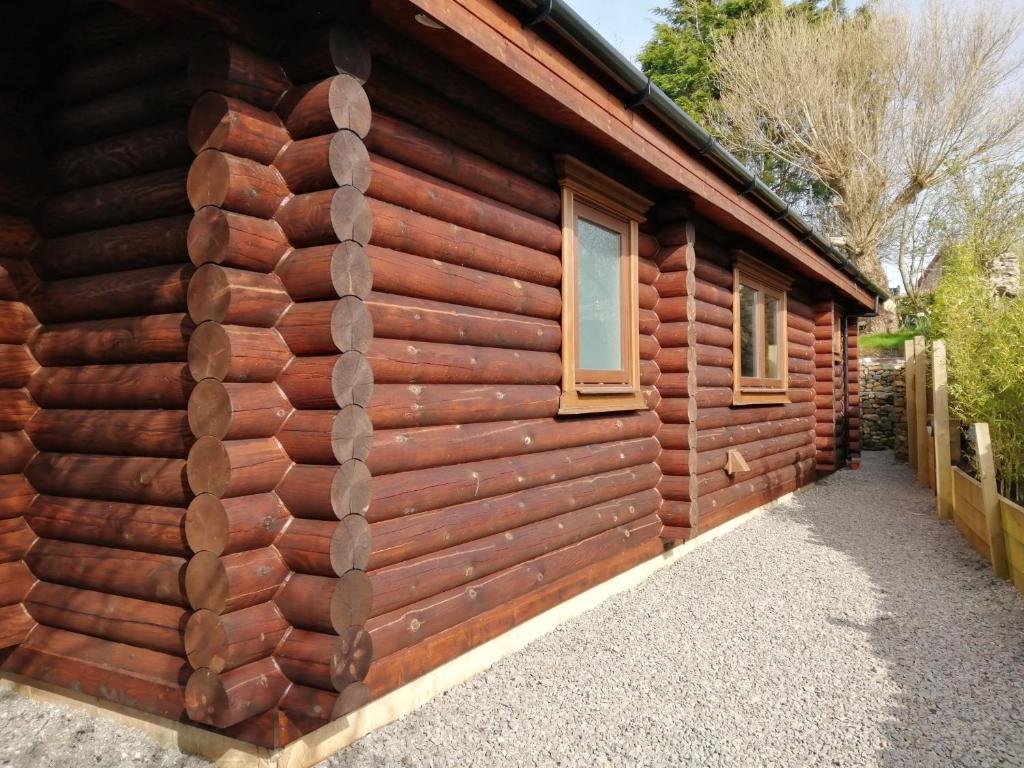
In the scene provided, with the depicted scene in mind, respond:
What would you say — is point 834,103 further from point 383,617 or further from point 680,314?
point 383,617

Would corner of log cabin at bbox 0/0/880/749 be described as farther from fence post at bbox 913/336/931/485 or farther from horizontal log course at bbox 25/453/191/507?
fence post at bbox 913/336/931/485

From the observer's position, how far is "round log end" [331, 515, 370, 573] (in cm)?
266

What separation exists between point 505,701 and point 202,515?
1.70 m

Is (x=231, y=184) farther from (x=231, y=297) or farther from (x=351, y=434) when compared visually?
(x=351, y=434)

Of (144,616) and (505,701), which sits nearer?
(144,616)

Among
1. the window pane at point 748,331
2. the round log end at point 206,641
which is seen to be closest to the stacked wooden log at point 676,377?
the window pane at point 748,331

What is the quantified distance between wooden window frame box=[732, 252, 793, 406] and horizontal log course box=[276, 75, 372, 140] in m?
5.28

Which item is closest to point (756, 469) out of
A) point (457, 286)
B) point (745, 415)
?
point (745, 415)

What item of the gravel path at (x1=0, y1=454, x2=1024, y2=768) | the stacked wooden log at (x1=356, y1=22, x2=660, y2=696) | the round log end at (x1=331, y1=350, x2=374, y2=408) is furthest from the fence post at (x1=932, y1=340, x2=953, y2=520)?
the round log end at (x1=331, y1=350, x2=374, y2=408)

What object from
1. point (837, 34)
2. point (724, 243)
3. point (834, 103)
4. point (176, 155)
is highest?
point (837, 34)

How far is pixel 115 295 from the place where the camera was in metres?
3.12

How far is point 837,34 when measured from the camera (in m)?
20.4

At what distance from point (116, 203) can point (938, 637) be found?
195 inches

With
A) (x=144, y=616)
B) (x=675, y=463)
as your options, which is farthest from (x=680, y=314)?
(x=144, y=616)
